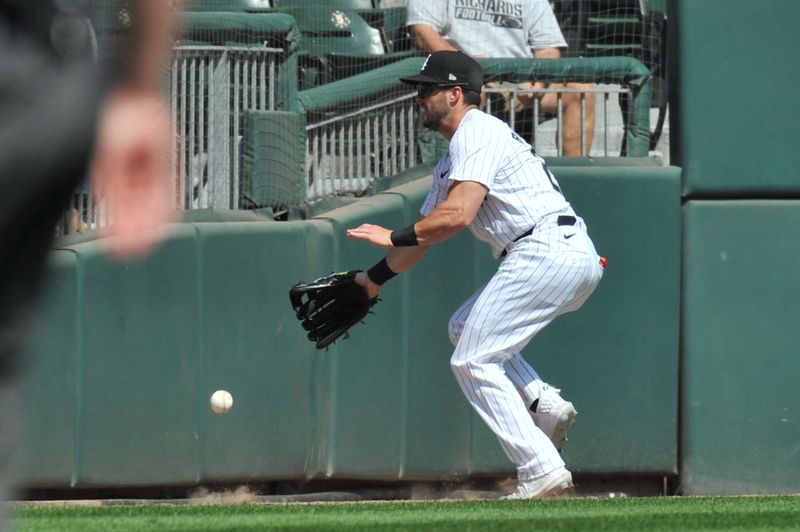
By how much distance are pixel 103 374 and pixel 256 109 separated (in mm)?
1538

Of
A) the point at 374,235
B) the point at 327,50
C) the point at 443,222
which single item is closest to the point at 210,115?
the point at 327,50

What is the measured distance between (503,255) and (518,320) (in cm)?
35

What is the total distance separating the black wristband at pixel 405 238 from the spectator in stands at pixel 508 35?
5.64ft

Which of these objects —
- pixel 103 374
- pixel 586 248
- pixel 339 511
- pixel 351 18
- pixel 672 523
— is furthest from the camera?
pixel 351 18

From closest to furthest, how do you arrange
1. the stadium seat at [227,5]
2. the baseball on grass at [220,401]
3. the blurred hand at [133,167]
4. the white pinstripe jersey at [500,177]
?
1. the blurred hand at [133,167]
2. the white pinstripe jersey at [500,177]
3. the baseball on grass at [220,401]
4. the stadium seat at [227,5]

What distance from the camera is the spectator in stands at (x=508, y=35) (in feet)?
22.8

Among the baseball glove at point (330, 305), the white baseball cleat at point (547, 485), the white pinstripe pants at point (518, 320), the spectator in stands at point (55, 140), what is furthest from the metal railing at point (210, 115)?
the spectator in stands at point (55, 140)

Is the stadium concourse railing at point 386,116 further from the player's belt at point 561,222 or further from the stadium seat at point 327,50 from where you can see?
the player's belt at point 561,222

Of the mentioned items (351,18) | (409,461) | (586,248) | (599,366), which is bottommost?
(409,461)

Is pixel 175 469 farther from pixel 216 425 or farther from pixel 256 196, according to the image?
pixel 256 196

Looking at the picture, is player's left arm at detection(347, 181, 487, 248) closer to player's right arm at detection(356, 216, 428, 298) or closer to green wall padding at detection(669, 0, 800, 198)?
player's right arm at detection(356, 216, 428, 298)

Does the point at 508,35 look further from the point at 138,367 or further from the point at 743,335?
the point at 138,367

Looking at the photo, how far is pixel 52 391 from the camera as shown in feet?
19.4

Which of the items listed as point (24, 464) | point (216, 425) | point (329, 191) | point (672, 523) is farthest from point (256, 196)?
point (672, 523)
